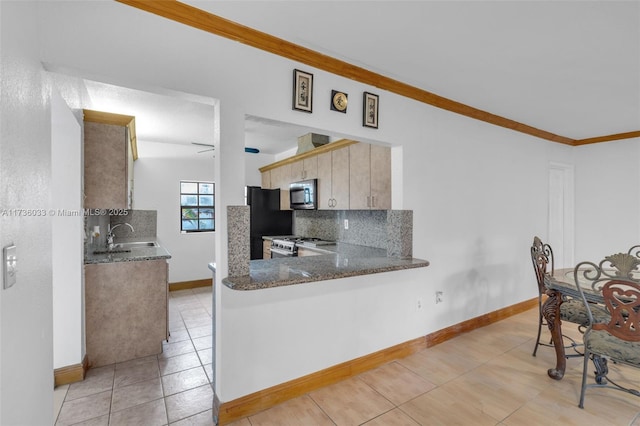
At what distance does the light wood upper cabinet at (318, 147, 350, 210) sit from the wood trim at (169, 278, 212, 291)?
2.87 m

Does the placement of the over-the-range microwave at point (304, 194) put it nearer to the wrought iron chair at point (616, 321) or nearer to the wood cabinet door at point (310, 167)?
the wood cabinet door at point (310, 167)

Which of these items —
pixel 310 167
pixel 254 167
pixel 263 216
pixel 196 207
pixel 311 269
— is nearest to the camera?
pixel 311 269

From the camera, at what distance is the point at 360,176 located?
3.24m

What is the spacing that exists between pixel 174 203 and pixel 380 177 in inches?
153

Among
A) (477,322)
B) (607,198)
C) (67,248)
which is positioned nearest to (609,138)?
(607,198)

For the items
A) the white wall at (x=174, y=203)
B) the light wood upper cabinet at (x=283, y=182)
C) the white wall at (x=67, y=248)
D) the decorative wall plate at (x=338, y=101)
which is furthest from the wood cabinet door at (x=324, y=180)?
the white wall at (x=174, y=203)

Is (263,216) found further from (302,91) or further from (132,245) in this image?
(302,91)

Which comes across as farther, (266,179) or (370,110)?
(266,179)

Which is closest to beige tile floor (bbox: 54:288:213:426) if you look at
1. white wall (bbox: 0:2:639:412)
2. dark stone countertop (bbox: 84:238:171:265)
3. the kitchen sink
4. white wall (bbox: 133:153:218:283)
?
white wall (bbox: 0:2:639:412)

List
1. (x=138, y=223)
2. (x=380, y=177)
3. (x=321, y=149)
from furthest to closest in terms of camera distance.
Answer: (x=138, y=223) → (x=321, y=149) → (x=380, y=177)

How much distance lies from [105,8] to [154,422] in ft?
8.14

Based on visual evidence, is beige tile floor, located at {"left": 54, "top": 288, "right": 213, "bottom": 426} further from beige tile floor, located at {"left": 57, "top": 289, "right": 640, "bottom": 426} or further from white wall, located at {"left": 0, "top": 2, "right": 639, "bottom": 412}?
white wall, located at {"left": 0, "top": 2, "right": 639, "bottom": 412}

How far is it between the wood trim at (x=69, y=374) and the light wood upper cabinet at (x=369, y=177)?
2.83 meters

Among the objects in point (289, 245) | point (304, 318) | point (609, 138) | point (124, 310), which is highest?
point (609, 138)
